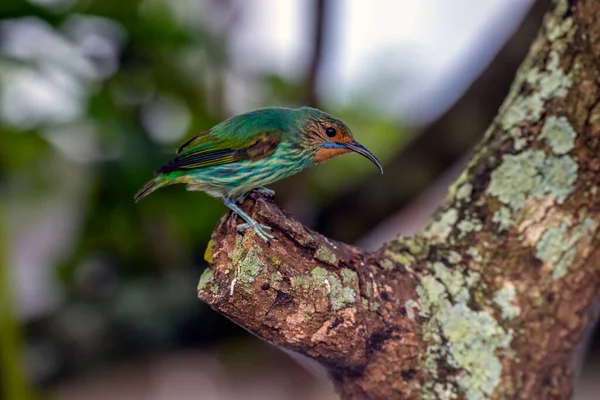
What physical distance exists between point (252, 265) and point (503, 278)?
0.84m

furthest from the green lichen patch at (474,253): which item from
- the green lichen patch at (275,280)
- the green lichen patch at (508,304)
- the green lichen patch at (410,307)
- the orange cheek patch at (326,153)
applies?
the green lichen patch at (275,280)

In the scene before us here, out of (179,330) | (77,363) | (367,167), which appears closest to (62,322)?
(77,363)

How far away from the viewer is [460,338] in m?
2.08

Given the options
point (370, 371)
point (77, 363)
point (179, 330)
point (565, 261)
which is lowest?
point (77, 363)

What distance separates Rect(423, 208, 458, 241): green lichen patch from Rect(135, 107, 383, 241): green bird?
33 centimetres

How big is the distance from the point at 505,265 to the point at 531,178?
10.9 inches

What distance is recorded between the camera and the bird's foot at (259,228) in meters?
1.79

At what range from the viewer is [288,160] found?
2.17 metres

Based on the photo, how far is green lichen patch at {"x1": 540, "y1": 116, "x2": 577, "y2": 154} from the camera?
2.14m

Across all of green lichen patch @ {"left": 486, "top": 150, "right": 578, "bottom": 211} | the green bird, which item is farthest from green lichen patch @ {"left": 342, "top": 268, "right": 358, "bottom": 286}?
green lichen patch @ {"left": 486, "top": 150, "right": 578, "bottom": 211}

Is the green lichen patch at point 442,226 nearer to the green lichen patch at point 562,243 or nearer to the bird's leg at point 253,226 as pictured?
the green lichen patch at point 562,243

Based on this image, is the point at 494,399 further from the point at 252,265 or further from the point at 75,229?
the point at 75,229

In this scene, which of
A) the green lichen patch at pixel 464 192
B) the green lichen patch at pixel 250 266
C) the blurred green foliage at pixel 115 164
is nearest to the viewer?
the green lichen patch at pixel 250 266

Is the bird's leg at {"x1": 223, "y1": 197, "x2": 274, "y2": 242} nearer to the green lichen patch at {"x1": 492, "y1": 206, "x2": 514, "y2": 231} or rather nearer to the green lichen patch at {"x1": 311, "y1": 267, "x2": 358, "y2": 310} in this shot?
the green lichen patch at {"x1": 311, "y1": 267, "x2": 358, "y2": 310}
